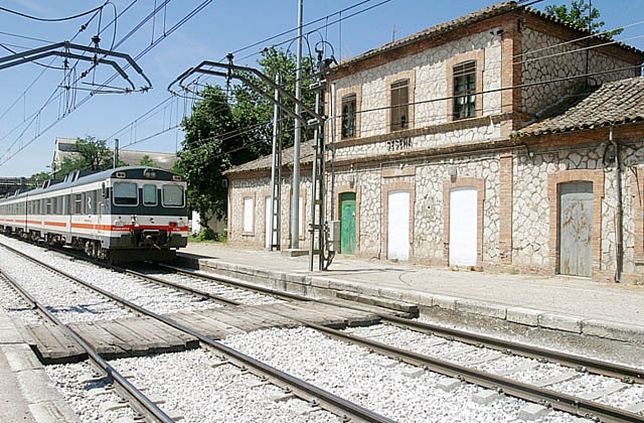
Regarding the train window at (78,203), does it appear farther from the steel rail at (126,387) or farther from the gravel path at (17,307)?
the steel rail at (126,387)

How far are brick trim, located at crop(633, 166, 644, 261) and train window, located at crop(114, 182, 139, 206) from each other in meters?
13.0

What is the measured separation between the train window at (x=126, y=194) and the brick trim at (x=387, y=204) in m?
7.51

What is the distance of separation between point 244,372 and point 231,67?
899 cm

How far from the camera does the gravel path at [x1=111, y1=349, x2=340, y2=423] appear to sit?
5.49 metres

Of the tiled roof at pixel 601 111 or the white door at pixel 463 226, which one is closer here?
the tiled roof at pixel 601 111

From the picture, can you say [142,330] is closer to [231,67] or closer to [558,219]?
[231,67]

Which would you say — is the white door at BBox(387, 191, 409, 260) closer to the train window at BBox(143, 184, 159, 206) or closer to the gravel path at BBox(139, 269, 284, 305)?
the gravel path at BBox(139, 269, 284, 305)

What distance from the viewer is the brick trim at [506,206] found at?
1548 centimetres

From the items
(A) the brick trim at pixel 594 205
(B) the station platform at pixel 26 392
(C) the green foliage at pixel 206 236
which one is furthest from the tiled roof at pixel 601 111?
(C) the green foliage at pixel 206 236

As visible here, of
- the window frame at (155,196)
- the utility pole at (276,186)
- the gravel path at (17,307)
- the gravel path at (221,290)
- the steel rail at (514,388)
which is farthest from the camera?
the utility pole at (276,186)

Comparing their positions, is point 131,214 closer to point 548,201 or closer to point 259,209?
point 259,209

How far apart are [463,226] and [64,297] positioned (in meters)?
10.1

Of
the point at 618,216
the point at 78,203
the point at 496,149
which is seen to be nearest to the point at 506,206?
the point at 496,149

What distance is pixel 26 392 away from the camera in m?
5.56
